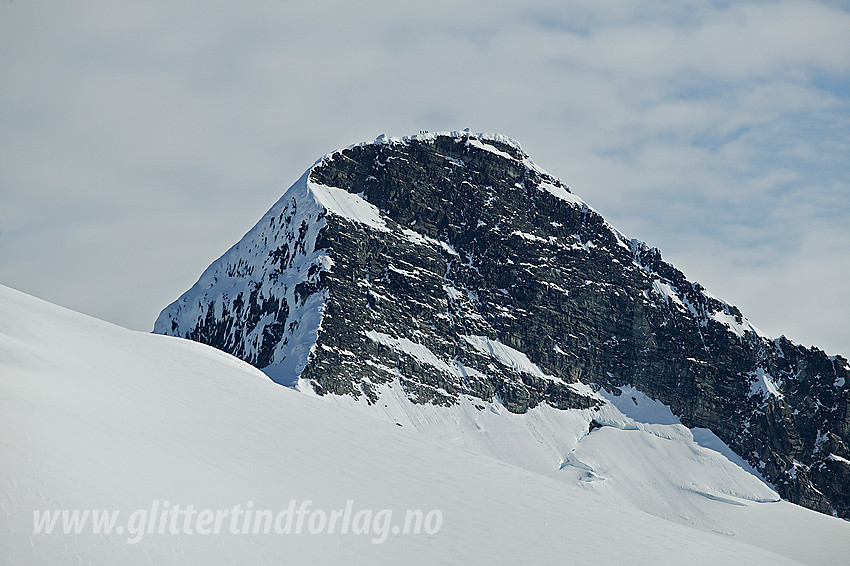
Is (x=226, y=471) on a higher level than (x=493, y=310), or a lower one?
lower

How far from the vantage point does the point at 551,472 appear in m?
95.8

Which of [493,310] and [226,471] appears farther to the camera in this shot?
[493,310]

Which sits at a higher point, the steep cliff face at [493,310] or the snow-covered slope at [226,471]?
the steep cliff face at [493,310]

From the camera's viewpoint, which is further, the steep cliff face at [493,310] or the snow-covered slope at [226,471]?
the steep cliff face at [493,310]

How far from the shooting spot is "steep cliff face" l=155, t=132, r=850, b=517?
101 m

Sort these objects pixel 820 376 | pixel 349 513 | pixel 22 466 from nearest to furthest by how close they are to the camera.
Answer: pixel 22 466 → pixel 349 513 → pixel 820 376

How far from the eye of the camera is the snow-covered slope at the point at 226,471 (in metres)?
15.6

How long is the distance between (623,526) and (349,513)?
8491 millimetres

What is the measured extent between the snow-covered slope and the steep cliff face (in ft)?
213

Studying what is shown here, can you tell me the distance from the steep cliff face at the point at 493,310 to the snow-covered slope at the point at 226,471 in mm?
64785

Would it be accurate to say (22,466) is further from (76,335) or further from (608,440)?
(608,440)

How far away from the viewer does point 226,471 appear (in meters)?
20.2

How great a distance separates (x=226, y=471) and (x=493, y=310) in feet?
325

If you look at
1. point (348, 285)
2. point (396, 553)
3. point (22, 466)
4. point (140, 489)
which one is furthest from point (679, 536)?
point (348, 285)
